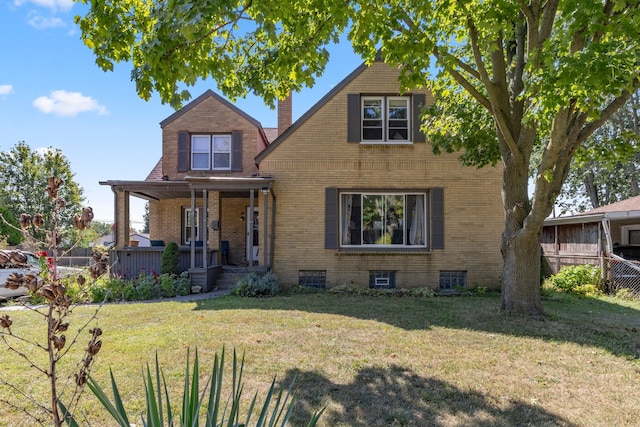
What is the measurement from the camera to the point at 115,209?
12844 mm

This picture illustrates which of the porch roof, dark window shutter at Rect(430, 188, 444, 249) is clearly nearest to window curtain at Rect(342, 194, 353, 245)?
the porch roof

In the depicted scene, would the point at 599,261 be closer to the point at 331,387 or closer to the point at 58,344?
the point at 331,387

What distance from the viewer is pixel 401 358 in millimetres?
5246

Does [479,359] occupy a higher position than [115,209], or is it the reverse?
[115,209]

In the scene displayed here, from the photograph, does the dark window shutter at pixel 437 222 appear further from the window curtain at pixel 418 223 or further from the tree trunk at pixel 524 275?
the tree trunk at pixel 524 275

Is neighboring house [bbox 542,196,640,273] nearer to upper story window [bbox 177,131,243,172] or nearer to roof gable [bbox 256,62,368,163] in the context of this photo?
roof gable [bbox 256,62,368,163]

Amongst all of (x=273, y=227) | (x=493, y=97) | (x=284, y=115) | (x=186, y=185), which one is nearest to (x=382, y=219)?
(x=273, y=227)

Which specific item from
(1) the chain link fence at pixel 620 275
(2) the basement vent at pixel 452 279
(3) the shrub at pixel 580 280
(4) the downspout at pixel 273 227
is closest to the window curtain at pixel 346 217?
(4) the downspout at pixel 273 227

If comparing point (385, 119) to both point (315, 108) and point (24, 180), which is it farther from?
point (24, 180)

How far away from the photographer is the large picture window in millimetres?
12117

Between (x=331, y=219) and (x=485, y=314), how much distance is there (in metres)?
5.21

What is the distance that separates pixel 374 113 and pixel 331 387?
31.2 ft

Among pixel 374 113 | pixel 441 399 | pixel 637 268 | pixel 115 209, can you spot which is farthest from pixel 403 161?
pixel 115 209

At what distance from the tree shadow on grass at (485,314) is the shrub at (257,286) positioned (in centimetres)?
46
